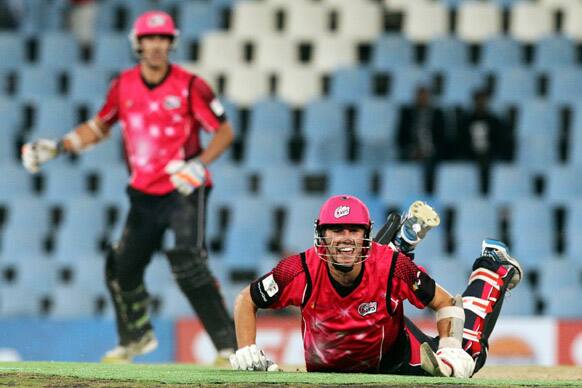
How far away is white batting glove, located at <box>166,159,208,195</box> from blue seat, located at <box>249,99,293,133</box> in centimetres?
573

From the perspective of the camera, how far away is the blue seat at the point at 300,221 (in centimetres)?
1273

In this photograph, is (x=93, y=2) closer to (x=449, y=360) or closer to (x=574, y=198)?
(x=574, y=198)

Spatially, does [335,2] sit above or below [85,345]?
above

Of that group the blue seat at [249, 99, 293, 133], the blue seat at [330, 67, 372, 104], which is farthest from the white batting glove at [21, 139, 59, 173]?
the blue seat at [330, 67, 372, 104]

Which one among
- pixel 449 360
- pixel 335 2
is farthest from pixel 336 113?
pixel 449 360

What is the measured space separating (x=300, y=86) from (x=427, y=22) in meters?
1.44

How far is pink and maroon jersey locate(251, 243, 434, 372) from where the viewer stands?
623cm

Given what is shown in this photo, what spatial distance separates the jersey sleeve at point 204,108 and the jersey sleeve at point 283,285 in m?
2.29

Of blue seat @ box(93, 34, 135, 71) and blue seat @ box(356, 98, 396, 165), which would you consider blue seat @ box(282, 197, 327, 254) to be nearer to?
blue seat @ box(356, 98, 396, 165)

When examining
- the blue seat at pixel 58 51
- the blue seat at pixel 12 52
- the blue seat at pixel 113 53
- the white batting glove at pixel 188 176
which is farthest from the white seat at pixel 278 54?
the white batting glove at pixel 188 176

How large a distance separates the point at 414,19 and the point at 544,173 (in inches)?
90.6

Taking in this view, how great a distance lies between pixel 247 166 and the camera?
13.6 m

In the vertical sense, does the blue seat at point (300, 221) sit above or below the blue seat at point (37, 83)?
below

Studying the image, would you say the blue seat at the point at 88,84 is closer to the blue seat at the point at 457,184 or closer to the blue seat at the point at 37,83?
the blue seat at the point at 37,83
